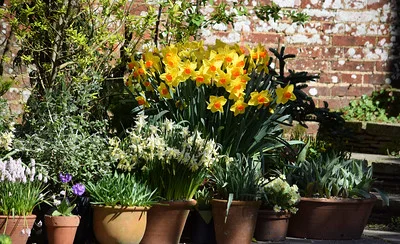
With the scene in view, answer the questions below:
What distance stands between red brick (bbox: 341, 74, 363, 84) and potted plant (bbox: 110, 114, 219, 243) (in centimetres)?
384

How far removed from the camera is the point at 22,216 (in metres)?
5.44

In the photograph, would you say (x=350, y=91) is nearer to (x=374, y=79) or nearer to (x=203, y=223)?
(x=374, y=79)

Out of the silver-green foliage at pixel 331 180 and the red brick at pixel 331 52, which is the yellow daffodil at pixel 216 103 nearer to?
the silver-green foliage at pixel 331 180

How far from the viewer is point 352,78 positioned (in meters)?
9.54

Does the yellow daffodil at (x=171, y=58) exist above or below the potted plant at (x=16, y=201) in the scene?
above

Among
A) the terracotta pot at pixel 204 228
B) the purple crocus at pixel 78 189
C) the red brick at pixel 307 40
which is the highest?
the red brick at pixel 307 40

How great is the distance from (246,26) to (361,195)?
328 cm

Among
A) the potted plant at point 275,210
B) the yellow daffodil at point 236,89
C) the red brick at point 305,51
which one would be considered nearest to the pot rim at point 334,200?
the potted plant at point 275,210

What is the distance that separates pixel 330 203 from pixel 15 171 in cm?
211

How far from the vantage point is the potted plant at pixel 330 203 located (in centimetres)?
624

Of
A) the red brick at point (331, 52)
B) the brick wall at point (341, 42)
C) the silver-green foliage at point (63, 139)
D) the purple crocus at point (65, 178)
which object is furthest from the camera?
the red brick at point (331, 52)

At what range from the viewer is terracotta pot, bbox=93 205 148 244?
18.4 ft

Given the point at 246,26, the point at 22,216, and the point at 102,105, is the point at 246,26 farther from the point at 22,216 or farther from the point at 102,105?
the point at 22,216

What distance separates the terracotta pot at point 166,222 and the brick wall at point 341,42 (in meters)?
3.71
